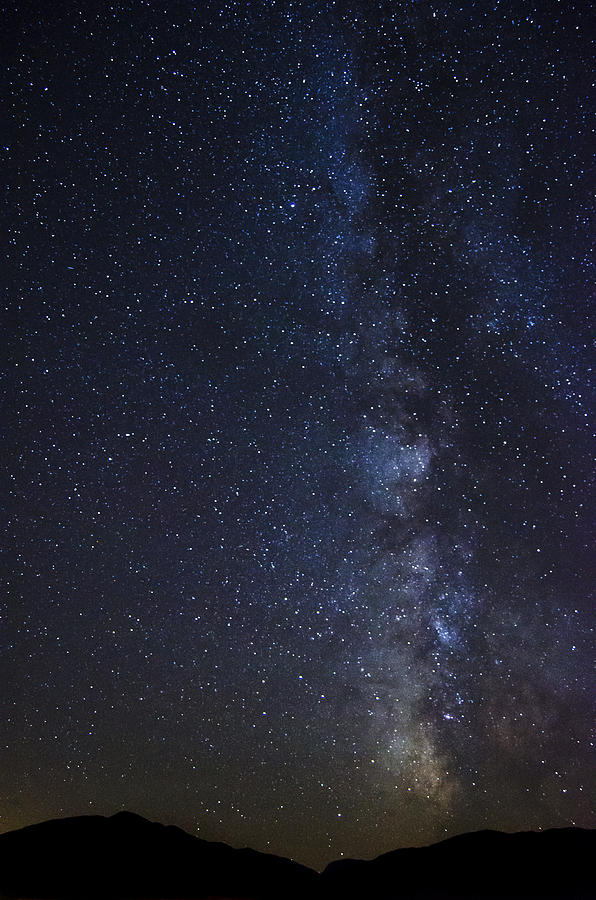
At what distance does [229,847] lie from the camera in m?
12.7

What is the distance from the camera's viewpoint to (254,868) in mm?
12172

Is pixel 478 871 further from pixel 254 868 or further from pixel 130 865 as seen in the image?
pixel 130 865

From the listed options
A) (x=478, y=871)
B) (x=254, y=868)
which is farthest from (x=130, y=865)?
(x=478, y=871)

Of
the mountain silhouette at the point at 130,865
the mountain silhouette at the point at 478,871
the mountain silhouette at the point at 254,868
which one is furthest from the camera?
the mountain silhouette at the point at 478,871

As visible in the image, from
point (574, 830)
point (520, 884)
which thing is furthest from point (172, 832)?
point (574, 830)

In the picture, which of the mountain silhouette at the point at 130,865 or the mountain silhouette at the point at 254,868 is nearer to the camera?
the mountain silhouette at the point at 130,865

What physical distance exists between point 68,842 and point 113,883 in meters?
2.54

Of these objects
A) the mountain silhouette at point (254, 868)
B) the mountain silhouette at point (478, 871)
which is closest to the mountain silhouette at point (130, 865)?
the mountain silhouette at point (254, 868)

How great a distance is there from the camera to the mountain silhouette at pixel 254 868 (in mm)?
9703

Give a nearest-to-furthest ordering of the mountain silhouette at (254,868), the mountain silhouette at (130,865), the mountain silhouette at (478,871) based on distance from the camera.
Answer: the mountain silhouette at (130,865)
the mountain silhouette at (254,868)
the mountain silhouette at (478,871)

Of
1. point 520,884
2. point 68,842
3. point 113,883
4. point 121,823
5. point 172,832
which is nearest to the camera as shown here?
point 113,883

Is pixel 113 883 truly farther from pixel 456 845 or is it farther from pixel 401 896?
pixel 456 845

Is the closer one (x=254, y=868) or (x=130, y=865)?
(x=130, y=865)

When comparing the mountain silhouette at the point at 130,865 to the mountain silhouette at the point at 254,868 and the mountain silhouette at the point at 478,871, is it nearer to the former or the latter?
the mountain silhouette at the point at 254,868
